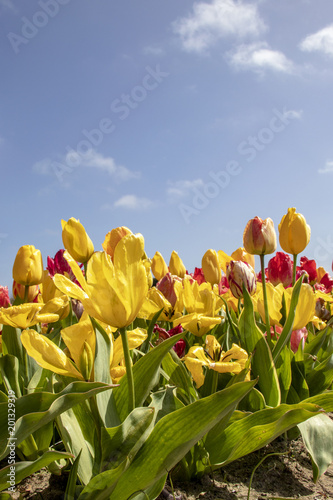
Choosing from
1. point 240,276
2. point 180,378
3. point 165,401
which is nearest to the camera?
point 165,401

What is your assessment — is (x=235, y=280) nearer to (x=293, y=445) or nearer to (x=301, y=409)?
(x=293, y=445)

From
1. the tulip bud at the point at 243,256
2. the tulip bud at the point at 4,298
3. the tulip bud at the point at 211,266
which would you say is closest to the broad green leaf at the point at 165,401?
the tulip bud at the point at 211,266

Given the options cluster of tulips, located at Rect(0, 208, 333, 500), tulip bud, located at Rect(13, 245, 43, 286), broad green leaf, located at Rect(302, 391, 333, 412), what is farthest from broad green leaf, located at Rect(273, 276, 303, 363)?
tulip bud, located at Rect(13, 245, 43, 286)

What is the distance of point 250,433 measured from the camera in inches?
51.3

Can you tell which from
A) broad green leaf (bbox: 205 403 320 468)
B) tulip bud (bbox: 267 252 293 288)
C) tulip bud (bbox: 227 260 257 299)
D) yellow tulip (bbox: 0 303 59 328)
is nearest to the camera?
broad green leaf (bbox: 205 403 320 468)

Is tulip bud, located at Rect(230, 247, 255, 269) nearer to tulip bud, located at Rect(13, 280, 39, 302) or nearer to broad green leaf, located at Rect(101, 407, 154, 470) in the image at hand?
tulip bud, located at Rect(13, 280, 39, 302)

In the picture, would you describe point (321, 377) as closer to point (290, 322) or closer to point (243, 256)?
point (290, 322)

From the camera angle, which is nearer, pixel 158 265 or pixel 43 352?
pixel 43 352

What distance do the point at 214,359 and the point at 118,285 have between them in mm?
666

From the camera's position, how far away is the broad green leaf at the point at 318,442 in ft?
4.79

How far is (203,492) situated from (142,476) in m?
0.45

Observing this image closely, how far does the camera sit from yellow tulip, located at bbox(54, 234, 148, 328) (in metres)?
0.96

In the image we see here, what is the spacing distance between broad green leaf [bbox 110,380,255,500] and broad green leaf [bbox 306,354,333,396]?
1133mm

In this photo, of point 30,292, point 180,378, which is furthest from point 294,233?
point 30,292
